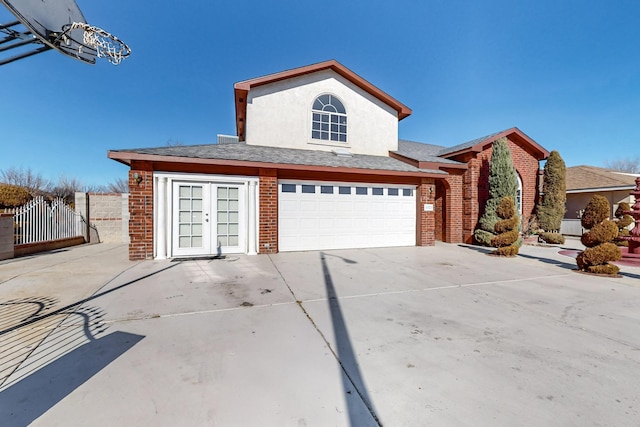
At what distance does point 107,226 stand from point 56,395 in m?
12.1

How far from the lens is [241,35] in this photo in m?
12.1

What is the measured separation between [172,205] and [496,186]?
11.7 m

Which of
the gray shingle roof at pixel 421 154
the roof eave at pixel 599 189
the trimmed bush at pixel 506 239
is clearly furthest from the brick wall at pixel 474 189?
the roof eave at pixel 599 189

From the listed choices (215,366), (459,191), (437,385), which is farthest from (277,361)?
(459,191)

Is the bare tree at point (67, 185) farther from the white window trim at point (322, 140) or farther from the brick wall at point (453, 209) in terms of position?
the brick wall at point (453, 209)

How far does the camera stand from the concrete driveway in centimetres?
192

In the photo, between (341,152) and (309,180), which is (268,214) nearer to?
(309,180)

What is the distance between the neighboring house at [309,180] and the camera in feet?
24.6

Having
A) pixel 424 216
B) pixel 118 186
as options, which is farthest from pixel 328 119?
pixel 118 186

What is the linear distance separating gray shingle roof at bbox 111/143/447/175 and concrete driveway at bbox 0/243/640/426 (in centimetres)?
376

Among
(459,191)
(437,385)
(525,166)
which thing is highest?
(525,166)

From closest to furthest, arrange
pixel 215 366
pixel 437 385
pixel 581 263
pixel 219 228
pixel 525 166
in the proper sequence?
pixel 437 385 < pixel 215 366 < pixel 581 263 < pixel 219 228 < pixel 525 166

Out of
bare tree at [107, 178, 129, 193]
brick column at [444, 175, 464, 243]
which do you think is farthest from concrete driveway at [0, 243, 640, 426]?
bare tree at [107, 178, 129, 193]

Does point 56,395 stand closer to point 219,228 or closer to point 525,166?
point 219,228
